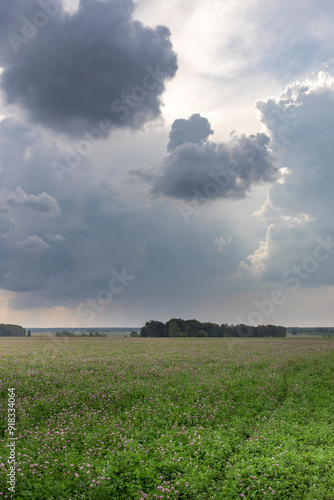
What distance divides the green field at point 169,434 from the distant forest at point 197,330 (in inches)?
3571

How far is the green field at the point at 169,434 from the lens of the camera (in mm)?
9859

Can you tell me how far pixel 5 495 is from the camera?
912cm

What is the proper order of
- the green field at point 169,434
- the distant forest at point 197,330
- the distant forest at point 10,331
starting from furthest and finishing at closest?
the distant forest at point 10,331
the distant forest at point 197,330
the green field at point 169,434

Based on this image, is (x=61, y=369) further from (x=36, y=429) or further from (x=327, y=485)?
(x=327, y=485)

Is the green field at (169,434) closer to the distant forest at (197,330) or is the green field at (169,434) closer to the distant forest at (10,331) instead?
the distant forest at (197,330)

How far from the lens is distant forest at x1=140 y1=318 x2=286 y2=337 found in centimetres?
11450

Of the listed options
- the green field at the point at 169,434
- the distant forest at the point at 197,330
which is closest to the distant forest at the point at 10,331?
the distant forest at the point at 197,330

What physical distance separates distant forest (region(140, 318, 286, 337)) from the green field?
298ft

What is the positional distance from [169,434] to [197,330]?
4132 inches

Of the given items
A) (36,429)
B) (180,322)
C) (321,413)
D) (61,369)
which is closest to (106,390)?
(36,429)

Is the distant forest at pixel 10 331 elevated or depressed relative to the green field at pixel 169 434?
depressed

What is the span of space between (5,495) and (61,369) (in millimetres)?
17270

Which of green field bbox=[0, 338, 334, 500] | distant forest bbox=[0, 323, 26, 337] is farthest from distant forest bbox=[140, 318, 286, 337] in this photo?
green field bbox=[0, 338, 334, 500]

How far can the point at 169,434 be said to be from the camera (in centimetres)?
1379
